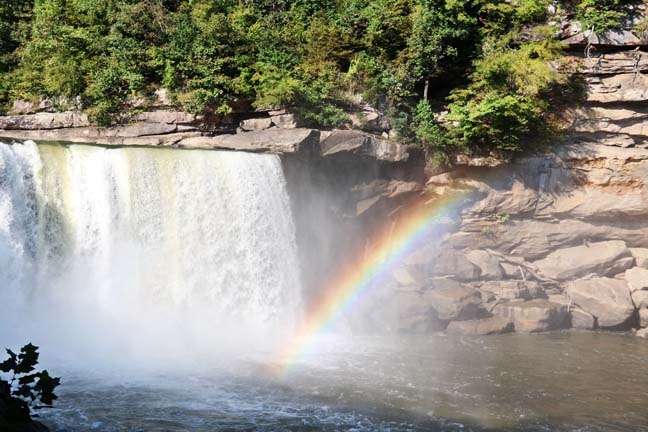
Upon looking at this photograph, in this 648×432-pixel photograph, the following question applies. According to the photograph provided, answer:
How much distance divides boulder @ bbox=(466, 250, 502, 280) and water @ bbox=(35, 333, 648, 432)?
381 cm

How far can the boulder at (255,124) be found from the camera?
1839cm

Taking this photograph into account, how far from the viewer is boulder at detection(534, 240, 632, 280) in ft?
62.4

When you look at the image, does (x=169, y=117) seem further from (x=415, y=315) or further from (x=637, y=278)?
(x=637, y=278)

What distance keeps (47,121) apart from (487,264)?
15.2 m

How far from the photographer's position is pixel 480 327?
1756 cm

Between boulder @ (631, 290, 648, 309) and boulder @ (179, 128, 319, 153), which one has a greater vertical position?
boulder @ (179, 128, 319, 153)

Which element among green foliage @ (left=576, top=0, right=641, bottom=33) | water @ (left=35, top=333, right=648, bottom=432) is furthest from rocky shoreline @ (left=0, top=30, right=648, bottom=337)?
water @ (left=35, top=333, right=648, bottom=432)

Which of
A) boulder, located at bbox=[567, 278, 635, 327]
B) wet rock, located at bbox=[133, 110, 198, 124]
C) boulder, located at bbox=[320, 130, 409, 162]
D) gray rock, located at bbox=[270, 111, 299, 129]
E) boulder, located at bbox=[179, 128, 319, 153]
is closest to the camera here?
boulder, located at bbox=[179, 128, 319, 153]

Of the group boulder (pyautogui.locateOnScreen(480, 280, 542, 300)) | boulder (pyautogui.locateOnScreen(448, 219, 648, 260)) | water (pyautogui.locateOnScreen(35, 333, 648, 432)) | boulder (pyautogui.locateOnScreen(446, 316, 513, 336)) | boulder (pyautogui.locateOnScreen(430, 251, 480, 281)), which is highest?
boulder (pyautogui.locateOnScreen(448, 219, 648, 260))

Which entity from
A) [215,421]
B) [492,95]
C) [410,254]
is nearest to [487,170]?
[492,95]

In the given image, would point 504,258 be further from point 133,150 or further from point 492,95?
point 133,150

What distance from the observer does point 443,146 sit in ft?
61.8

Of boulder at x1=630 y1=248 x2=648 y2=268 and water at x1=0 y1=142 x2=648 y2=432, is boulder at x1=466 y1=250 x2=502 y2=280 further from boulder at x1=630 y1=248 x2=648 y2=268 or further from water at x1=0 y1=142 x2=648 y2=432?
boulder at x1=630 y1=248 x2=648 y2=268

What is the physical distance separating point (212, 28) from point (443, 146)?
8.84 metres
